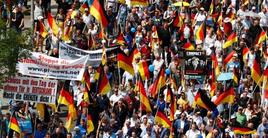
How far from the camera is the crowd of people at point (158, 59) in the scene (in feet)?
158

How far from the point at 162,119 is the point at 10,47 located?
5.75m

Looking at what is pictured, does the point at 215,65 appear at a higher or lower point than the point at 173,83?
higher

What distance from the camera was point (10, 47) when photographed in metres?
44.5

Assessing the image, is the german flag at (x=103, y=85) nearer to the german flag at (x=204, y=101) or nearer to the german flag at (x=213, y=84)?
the german flag at (x=204, y=101)

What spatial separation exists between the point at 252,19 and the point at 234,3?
5.86ft

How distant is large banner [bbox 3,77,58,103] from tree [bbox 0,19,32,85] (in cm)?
207

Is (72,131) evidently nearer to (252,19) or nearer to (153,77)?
(153,77)

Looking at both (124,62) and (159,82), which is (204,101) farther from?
(124,62)

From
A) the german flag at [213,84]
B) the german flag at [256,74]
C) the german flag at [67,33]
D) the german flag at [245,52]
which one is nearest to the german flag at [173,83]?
the german flag at [213,84]

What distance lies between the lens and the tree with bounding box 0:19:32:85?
44.3m

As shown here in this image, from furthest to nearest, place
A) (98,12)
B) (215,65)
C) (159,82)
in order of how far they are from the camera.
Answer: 1. (98,12)
2. (215,65)
3. (159,82)

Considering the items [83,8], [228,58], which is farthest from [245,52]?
[83,8]

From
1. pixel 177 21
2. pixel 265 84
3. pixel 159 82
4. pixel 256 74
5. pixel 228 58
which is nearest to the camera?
pixel 265 84

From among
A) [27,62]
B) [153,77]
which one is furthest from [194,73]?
[27,62]
